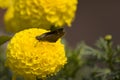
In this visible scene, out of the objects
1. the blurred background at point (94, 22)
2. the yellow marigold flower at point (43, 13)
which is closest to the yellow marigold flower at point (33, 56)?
the yellow marigold flower at point (43, 13)

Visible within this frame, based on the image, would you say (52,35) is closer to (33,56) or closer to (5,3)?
(33,56)

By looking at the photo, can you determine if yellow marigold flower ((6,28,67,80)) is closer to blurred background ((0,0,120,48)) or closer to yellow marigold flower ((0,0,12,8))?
yellow marigold flower ((0,0,12,8))

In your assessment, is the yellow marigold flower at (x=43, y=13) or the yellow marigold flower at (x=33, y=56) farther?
the yellow marigold flower at (x=43, y=13)

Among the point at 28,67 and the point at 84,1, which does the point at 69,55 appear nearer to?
the point at 28,67

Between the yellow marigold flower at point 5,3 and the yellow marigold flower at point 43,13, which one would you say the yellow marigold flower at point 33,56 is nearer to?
the yellow marigold flower at point 43,13

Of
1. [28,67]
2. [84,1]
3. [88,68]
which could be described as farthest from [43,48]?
[84,1]

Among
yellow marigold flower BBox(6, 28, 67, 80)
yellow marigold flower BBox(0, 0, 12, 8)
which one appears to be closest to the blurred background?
yellow marigold flower BBox(0, 0, 12, 8)

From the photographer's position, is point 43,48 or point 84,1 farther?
point 84,1
